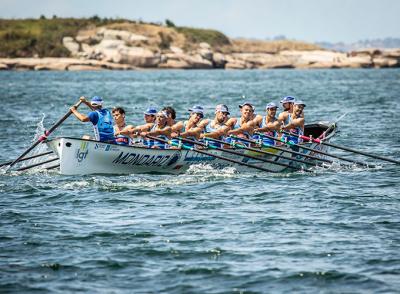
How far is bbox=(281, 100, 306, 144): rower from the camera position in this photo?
80.1 feet

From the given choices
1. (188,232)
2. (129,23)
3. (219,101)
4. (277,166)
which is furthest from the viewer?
(129,23)

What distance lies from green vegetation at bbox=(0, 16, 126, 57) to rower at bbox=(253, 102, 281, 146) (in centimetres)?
9783

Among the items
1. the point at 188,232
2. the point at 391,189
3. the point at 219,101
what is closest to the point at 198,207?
the point at 188,232

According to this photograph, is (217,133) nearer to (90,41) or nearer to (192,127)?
(192,127)

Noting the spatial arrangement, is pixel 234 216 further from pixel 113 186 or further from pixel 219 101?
pixel 219 101

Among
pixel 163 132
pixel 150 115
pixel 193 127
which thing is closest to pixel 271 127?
pixel 193 127

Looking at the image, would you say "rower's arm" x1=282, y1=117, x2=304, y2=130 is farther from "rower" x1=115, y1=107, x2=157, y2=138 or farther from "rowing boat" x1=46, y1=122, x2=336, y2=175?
"rower" x1=115, y1=107, x2=157, y2=138

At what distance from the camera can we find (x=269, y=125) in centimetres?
2402

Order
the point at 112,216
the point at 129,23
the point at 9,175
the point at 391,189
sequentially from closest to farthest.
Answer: the point at 112,216 → the point at 391,189 → the point at 9,175 → the point at 129,23

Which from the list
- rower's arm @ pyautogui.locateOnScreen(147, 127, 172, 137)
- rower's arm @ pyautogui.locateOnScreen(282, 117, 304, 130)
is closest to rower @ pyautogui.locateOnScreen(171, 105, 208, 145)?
rower's arm @ pyautogui.locateOnScreen(147, 127, 172, 137)

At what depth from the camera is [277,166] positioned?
23.9 m

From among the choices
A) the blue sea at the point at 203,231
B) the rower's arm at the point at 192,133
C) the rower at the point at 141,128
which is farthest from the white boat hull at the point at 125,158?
the rower at the point at 141,128

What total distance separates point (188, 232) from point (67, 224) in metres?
2.44

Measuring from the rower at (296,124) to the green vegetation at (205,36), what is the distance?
116 metres
